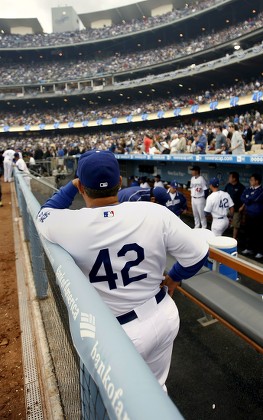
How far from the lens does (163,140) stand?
23266 mm

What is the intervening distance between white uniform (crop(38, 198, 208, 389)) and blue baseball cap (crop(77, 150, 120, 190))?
125 millimetres

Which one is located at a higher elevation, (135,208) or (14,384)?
(135,208)

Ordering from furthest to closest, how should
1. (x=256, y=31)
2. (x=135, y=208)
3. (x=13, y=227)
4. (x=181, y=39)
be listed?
1. (x=181, y=39)
2. (x=256, y=31)
3. (x=13, y=227)
4. (x=135, y=208)

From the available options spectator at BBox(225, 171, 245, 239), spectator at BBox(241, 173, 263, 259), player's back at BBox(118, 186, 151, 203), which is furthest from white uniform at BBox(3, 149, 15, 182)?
player's back at BBox(118, 186, 151, 203)

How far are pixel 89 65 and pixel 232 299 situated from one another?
178 ft

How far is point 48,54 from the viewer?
51969 millimetres

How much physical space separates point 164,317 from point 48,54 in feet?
194

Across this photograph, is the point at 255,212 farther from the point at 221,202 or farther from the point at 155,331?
the point at 155,331

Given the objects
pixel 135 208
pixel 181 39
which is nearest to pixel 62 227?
pixel 135 208

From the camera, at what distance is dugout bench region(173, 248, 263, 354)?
9.47 ft

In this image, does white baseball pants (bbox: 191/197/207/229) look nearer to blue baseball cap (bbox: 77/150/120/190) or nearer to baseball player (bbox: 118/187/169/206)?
baseball player (bbox: 118/187/169/206)

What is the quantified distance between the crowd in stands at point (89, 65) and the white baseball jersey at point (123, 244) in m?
42.9

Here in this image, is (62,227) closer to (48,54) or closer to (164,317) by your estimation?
(164,317)

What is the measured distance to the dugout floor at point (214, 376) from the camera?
9.21 ft
